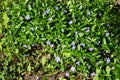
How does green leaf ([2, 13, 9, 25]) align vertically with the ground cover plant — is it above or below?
above

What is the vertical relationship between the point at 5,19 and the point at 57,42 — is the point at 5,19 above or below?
above

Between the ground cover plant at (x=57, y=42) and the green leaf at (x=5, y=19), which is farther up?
the green leaf at (x=5, y=19)

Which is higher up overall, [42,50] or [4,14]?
[4,14]

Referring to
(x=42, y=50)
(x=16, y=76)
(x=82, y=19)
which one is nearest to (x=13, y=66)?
(x=16, y=76)

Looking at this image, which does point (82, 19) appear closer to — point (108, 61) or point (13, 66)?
point (108, 61)

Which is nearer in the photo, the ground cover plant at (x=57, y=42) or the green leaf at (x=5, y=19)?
the ground cover plant at (x=57, y=42)

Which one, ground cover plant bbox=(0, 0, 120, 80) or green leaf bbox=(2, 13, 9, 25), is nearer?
ground cover plant bbox=(0, 0, 120, 80)

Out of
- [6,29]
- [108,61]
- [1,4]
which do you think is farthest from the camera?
[1,4]

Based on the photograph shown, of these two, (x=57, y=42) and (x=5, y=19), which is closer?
(x=57, y=42)
